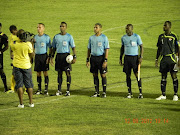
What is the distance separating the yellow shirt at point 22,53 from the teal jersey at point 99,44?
8.78 feet

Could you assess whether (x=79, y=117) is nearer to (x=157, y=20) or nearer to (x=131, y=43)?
(x=131, y=43)

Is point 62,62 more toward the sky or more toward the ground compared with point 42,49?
more toward the ground

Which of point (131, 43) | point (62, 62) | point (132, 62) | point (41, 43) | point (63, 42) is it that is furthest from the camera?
point (41, 43)

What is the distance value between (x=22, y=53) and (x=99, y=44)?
2.98 meters

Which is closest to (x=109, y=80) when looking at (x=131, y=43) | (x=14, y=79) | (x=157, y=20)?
(x=131, y=43)

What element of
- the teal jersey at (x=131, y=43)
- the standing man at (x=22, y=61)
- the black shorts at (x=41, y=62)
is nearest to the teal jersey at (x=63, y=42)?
the black shorts at (x=41, y=62)

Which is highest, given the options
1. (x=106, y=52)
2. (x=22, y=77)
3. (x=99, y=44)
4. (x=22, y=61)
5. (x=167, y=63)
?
(x=99, y=44)

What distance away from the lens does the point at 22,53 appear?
48.9 ft

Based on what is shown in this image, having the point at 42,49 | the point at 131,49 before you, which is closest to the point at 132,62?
the point at 131,49

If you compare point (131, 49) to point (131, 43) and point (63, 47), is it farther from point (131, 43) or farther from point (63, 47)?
point (63, 47)

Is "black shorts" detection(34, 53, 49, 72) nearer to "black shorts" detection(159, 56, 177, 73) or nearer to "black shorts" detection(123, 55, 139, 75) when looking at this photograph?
"black shorts" detection(123, 55, 139, 75)

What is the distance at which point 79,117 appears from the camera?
14062 mm

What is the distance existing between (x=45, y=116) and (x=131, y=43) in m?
4.18

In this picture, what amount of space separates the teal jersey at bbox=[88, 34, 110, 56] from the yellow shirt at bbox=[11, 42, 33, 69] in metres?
2.67
